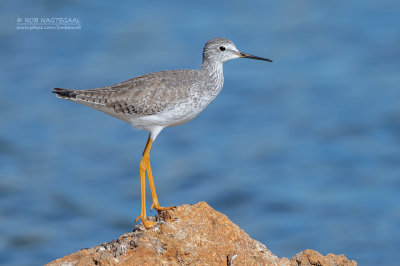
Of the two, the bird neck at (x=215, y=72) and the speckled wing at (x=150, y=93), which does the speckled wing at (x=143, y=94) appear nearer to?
the speckled wing at (x=150, y=93)

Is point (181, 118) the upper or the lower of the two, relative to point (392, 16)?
lower

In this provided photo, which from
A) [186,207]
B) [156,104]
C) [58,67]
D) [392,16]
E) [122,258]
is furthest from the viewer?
[392,16]

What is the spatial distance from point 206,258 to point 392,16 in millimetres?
27124

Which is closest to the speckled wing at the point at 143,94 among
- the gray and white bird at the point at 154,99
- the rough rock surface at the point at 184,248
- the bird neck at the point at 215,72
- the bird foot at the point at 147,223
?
the gray and white bird at the point at 154,99

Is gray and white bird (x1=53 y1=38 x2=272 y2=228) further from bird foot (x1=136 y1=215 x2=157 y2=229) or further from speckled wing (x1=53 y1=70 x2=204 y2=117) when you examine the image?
bird foot (x1=136 y1=215 x2=157 y2=229)

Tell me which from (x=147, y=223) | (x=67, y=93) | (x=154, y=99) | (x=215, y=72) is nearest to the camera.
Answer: (x=147, y=223)

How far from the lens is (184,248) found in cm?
991

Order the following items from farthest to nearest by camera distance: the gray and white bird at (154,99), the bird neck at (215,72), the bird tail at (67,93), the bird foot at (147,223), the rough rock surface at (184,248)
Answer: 1. the bird neck at (215,72)
2. the bird tail at (67,93)
3. the gray and white bird at (154,99)
4. the bird foot at (147,223)
5. the rough rock surface at (184,248)

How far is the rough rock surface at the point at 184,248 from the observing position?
9805mm

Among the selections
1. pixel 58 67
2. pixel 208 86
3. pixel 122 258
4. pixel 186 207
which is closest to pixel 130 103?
pixel 208 86

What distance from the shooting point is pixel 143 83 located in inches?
516

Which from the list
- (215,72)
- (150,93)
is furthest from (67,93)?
(215,72)

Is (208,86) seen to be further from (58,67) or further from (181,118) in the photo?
(58,67)

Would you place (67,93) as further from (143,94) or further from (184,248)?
(184,248)
